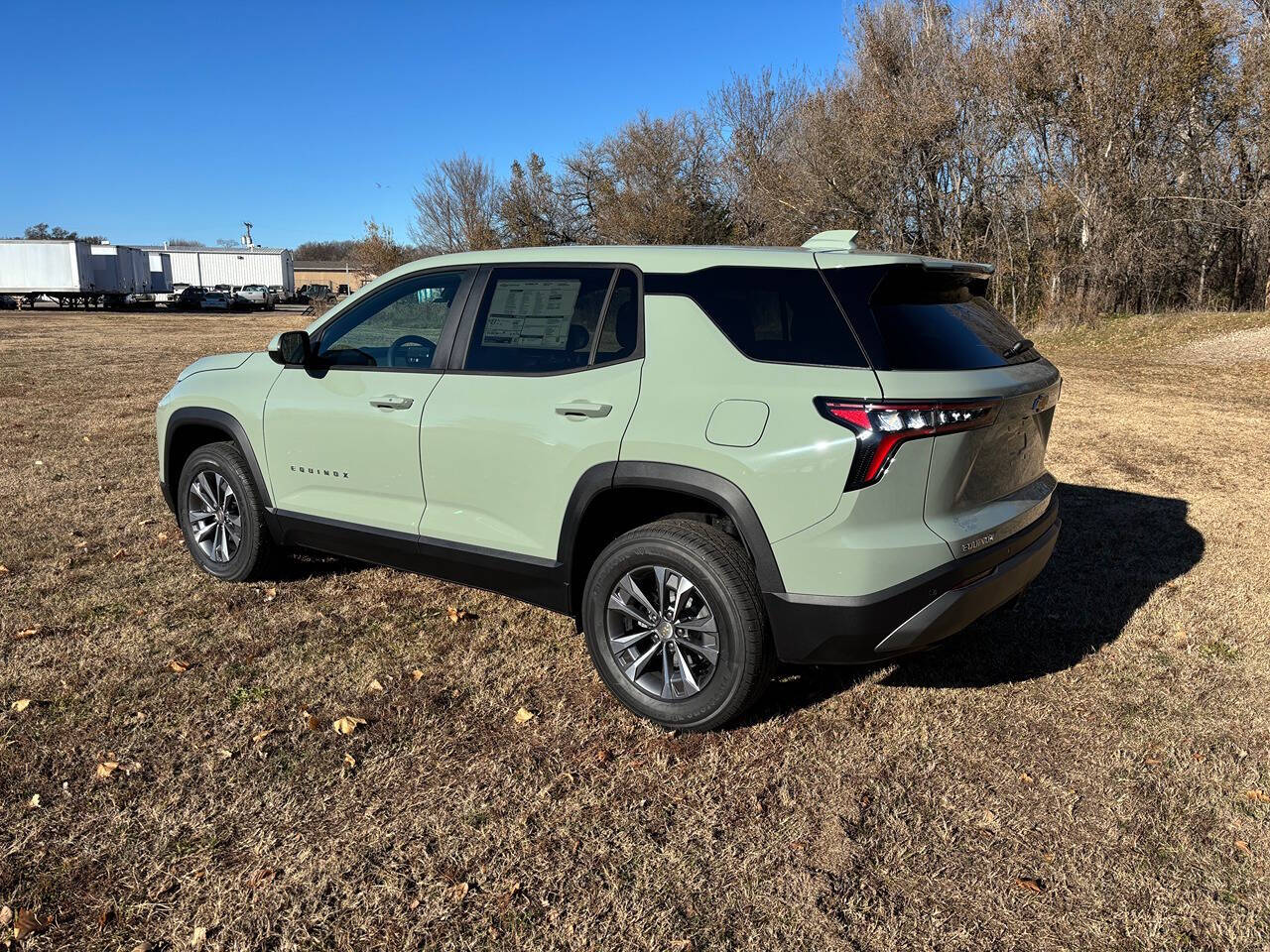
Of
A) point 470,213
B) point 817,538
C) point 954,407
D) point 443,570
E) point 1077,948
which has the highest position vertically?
point 470,213

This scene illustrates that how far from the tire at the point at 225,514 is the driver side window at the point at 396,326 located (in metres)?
0.88

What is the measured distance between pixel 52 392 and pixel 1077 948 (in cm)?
1470

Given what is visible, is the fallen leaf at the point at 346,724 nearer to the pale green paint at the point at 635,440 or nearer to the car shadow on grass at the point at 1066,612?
the pale green paint at the point at 635,440

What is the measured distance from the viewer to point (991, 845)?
2.87 metres

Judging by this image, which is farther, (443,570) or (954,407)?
(443,570)

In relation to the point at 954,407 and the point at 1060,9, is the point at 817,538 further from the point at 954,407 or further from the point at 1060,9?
the point at 1060,9

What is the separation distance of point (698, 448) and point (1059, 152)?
22.8 m

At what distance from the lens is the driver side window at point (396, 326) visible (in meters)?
4.16

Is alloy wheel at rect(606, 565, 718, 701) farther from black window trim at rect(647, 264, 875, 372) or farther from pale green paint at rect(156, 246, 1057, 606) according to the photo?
black window trim at rect(647, 264, 875, 372)

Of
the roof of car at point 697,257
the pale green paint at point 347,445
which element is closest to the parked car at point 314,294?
the pale green paint at point 347,445

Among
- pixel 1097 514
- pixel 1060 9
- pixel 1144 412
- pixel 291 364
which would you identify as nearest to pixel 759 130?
pixel 1060 9

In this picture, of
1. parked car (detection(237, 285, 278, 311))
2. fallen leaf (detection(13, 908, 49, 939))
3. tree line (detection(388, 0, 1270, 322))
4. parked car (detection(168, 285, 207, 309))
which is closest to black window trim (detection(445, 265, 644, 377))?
fallen leaf (detection(13, 908, 49, 939))

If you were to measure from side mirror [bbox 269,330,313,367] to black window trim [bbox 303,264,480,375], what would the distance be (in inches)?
2.0

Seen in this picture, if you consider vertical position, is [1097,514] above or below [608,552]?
below
